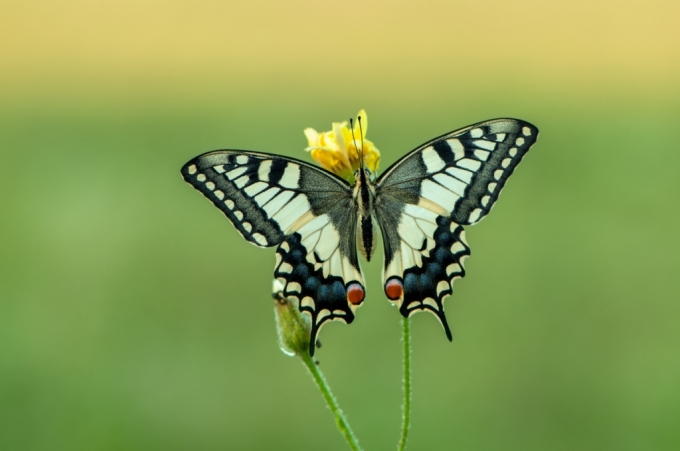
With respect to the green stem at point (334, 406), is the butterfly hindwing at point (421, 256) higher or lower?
higher

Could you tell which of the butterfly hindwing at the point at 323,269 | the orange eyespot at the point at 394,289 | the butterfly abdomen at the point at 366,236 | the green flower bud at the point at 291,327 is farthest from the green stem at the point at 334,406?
the butterfly abdomen at the point at 366,236

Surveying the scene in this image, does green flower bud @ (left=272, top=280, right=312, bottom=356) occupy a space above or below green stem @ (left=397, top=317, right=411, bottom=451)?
above

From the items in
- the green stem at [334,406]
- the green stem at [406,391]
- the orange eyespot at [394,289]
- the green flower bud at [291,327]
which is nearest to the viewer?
the green stem at [406,391]

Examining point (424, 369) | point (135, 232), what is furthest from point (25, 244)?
point (424, 369)

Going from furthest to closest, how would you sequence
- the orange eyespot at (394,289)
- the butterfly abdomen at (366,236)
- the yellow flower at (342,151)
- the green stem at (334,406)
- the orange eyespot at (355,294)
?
the yellow flower at (342,151) → the butterfly abdomen at (366,236) → the orange eyespot at (355,294) → the orange eyespot at (394,289) → the green stem at (334,406)

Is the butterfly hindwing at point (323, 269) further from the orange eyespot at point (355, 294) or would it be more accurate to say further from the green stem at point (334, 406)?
the green stem at point (334, 406)

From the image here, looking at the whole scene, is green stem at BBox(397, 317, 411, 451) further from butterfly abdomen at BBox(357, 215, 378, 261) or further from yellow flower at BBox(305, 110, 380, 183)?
yellow flower at BBox(305, 110, 380, 183)

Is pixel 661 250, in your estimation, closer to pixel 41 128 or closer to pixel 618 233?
pixel 618 233

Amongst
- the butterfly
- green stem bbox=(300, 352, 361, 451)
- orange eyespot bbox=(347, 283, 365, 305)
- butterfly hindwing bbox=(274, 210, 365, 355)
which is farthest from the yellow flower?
green stem bbox=(300, 352, 361, 451)
